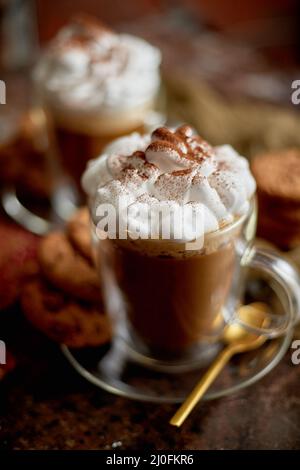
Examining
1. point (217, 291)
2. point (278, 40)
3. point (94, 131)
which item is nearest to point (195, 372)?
point (217, 291)

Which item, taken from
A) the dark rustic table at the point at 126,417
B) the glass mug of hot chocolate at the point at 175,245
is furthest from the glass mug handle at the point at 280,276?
the dark rustic table at the point at 126,417

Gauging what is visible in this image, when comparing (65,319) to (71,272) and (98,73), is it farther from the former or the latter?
(98,73)

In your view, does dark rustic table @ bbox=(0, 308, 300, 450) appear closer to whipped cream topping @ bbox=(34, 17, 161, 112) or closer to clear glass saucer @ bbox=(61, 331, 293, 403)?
clear glass saucer @ bbox=(61, 331, 293, 403)

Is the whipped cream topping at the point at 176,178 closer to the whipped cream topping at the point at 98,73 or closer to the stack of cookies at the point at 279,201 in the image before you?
the stack of cookies at the point at 279,201

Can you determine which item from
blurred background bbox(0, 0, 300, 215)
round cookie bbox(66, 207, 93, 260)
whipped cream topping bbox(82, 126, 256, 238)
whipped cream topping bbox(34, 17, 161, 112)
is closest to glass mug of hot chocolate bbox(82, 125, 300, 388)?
whipped cream topping bbox(82, 126, 256, 238)

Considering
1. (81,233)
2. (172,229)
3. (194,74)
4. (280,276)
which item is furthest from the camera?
(194,74)

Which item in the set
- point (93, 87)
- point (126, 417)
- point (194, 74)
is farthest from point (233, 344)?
point (194, 74)
